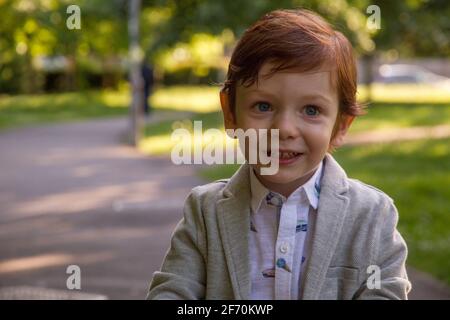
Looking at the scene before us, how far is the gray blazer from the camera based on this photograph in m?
1.95

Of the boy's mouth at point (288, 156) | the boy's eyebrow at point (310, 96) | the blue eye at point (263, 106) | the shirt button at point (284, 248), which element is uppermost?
the boy's eyebrow at point (310, 96)

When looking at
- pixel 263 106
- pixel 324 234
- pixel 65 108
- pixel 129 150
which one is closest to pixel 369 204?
pixel 324 234

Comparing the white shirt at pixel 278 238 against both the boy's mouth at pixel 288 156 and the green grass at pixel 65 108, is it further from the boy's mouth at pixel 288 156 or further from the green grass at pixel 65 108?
the green grass at pixel 65 108

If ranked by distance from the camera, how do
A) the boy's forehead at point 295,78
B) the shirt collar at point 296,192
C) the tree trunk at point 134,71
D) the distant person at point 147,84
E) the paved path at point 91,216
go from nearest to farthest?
the boy's forehead at point 295,78, the shirt collar at point 296,192, the paved path at point 91,216, the tree trunk at point 134,71, the distant person at point 147,84

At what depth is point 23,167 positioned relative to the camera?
40.8ft

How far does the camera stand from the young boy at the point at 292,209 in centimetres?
191

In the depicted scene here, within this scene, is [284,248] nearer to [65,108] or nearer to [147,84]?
[147,84]

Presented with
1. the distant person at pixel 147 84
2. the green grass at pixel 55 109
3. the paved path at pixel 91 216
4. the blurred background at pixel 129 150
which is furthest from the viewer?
the distant person at pixel 147 84

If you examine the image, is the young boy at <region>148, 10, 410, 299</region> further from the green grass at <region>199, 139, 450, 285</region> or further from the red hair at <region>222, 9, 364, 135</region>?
the green grass at <region>199, 139, 450, 285</region>

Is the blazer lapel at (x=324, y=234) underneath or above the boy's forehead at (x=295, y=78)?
underneath

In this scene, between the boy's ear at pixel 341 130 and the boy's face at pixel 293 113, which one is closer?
the boy's face at pixel 293 113

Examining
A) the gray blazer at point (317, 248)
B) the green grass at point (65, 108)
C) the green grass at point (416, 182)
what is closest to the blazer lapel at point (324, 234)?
the gray blazer at point (317, 248)

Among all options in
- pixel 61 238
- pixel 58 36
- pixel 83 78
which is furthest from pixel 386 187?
pixel 83 78

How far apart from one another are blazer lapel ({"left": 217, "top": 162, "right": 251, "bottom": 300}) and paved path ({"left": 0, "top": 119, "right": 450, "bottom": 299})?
283cm
